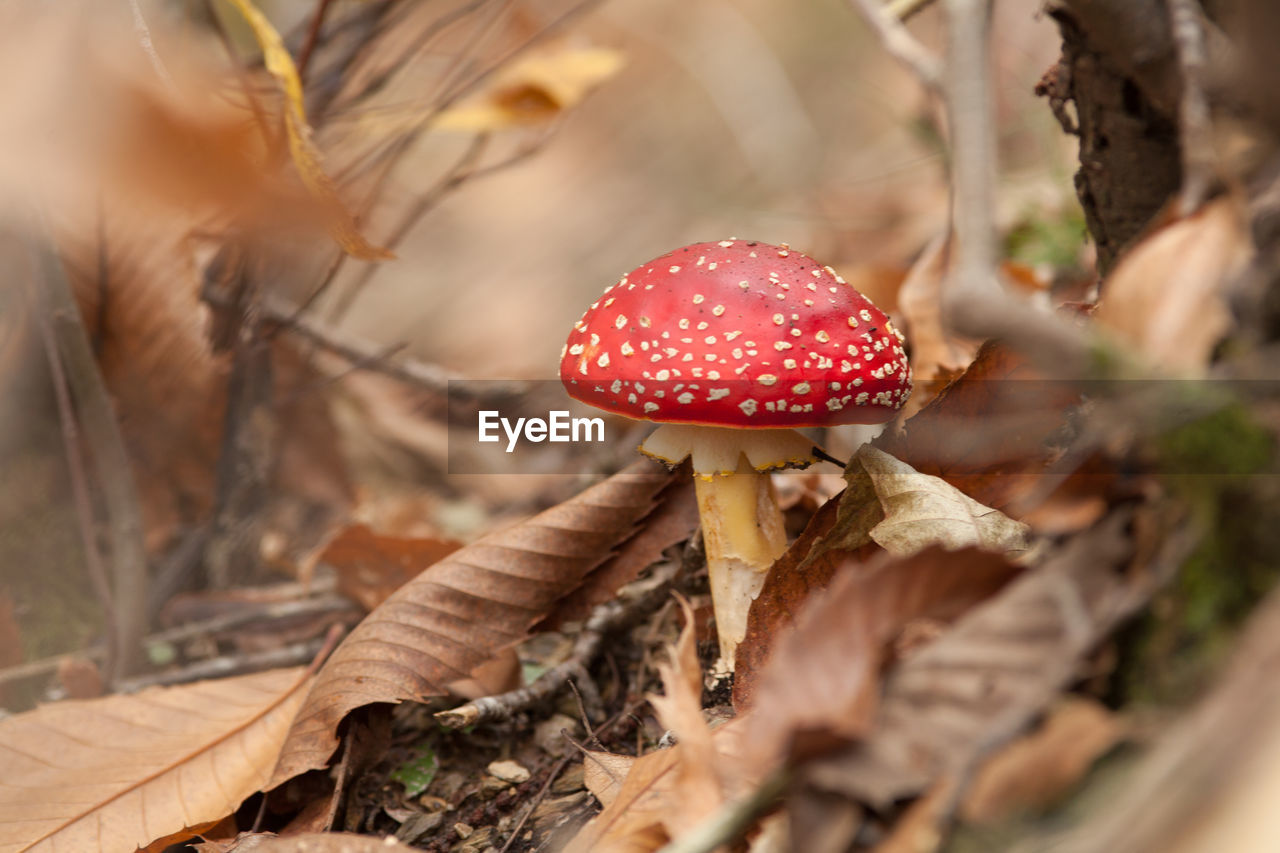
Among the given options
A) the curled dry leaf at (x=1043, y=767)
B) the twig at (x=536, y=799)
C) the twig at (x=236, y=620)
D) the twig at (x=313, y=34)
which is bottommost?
the twig at (x=236, y=620)

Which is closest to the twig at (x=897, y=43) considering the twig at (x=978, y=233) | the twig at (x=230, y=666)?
the twig at (x=978, y=233)

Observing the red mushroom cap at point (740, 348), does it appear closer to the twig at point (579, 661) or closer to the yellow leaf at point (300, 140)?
the yellow leaf at point (300, 140)

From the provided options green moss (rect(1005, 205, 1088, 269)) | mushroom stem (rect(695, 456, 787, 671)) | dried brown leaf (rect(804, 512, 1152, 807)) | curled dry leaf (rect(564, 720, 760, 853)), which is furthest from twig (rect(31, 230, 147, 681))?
green moss (rect(1005, 205, 1088, 269))

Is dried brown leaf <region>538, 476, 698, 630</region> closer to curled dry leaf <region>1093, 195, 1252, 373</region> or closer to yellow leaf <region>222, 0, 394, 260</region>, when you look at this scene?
yellow leaf <region>222, 0, 394, 260</region>

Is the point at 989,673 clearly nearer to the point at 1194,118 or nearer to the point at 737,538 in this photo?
the point at 1194,118

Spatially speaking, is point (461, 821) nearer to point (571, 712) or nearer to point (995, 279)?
point (571, 712)

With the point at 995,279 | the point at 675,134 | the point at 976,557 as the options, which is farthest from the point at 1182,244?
the point at 675,134
